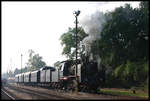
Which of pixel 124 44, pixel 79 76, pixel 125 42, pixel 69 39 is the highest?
pixel 69 39

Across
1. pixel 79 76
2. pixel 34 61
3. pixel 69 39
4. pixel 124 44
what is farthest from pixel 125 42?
pixel 34 61

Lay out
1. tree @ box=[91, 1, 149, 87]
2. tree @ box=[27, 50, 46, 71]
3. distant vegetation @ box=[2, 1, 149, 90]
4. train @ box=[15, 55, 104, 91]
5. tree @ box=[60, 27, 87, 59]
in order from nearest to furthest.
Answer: train @ box=[15, 55, 104, 91], tree @ box=[91, 1, 149, 87], distant vegetation @ box=[2, 1, 149, 90], tree @ box=[60, 27, 87, 59], tree @ box=[27, 50, 46, 71]

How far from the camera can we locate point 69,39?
58812 millimetres

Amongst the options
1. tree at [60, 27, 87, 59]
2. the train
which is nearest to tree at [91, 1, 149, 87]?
the train

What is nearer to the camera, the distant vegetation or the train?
the train

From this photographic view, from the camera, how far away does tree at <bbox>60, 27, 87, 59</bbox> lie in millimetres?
57750

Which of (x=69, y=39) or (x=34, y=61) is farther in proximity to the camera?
(x=34, y=61)

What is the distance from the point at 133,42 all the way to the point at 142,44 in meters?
1.47

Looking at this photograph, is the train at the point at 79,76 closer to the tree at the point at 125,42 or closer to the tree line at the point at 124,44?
the tree line at the point at 124,44

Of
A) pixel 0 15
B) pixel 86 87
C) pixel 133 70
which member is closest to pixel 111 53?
pixel 133 70

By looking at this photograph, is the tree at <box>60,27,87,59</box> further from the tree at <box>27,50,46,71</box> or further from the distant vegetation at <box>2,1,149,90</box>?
the tree at <box>27,50,46,71</box>

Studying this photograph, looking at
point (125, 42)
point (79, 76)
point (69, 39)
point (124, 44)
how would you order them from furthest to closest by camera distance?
1. point (69, 39)
2. point (124, 44)
3. point (125, 42)
4. point (79, 76)

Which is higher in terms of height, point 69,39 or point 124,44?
point 69,39

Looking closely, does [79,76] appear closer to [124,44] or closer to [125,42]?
[125,42]
